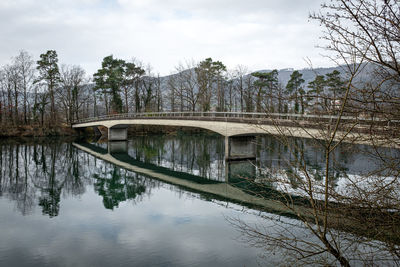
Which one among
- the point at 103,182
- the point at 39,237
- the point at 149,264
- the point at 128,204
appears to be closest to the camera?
the point at 149,264

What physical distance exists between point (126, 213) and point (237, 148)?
537 inches

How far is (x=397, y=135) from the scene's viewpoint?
4.16 m

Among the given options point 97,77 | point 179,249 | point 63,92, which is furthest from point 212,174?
point 63,92

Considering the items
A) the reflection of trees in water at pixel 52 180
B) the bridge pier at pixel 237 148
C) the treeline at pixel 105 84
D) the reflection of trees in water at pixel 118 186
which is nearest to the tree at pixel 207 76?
the treeline at pixel 105 84

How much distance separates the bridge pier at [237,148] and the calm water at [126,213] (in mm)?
1360

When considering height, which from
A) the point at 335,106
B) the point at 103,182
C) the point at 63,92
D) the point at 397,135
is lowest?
the point at 103,182

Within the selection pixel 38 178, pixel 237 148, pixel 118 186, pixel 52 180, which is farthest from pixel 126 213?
pixel 237 148

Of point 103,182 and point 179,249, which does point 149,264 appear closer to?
point 179,249

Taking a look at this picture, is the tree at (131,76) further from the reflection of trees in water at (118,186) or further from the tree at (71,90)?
the reflection of trees in water at (118,186)

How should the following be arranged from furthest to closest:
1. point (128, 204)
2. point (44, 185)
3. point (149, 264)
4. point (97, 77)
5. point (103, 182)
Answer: point (97, 77)
point (103, 182)
point (44, 185)
point (128, 204)
point (149, 264)

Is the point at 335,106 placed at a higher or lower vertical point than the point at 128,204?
higher

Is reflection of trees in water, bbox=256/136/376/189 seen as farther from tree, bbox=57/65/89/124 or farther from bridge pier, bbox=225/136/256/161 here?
tree, bbox=57/65/89/124

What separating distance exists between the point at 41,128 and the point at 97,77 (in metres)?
12.3

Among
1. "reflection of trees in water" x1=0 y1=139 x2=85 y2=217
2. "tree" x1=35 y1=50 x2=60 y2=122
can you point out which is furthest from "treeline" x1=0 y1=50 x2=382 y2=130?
"reflection of trees in water" x1=0 y1=139 x2=85 y2=217
